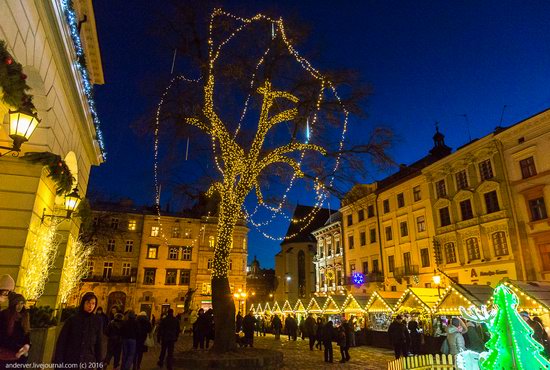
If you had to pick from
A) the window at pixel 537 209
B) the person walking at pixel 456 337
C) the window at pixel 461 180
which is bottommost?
the person walking at pixel 456 337

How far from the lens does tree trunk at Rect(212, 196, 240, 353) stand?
10641 mm

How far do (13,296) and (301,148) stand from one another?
9.55 m

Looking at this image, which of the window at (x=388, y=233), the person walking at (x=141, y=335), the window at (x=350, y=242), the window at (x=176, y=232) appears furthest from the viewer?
the window at (x=176, y=232)

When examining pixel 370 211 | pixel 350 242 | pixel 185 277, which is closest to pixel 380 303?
pixel 370 211

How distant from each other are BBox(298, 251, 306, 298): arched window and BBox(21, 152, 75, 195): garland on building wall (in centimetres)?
5249

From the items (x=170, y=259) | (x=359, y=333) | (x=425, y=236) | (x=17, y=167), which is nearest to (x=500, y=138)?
(x=425, y=236)

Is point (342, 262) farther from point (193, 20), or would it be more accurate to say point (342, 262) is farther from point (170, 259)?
point (193, 20)

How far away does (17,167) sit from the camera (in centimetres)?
720

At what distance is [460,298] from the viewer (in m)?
15.1

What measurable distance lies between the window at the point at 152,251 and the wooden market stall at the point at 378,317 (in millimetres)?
29497

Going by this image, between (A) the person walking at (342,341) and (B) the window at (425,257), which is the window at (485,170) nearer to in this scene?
(B) the window at (425,257)

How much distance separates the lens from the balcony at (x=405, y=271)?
29.5m

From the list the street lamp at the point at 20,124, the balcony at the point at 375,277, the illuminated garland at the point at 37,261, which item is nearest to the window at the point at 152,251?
the balcony at the point at 375,277

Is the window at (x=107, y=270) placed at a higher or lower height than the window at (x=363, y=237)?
lower
